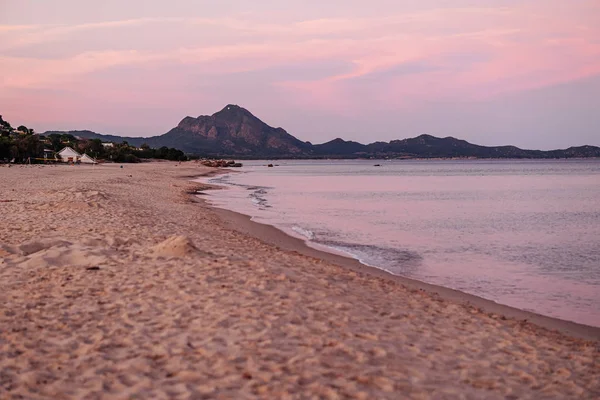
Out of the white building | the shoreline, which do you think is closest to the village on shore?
the white building

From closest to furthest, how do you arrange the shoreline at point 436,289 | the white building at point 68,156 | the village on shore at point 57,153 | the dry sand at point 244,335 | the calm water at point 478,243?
the dry sand at point 244,335
the shoreline at point 436,289
the calm water at point 478,243
the village on shore at point 57,153
the white building at point 68,156

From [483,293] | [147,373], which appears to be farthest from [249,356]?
[483,293]

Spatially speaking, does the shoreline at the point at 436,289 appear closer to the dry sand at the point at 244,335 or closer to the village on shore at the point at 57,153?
the dry sand at the point at 244,335

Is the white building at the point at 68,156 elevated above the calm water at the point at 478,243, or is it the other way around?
the white building at the point at 68,156

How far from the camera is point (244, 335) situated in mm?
6848

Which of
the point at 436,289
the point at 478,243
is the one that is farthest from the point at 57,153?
the point at 436,289

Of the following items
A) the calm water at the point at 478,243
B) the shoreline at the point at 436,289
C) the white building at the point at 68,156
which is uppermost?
the white building at the point at 68,156

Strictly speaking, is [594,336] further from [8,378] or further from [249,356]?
[8,378]

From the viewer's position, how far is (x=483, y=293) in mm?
12219

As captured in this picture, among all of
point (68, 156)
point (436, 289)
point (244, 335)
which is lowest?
point (436, 289)

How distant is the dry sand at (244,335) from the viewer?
18.2 feet

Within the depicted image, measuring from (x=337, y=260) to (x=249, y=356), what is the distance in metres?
9.20

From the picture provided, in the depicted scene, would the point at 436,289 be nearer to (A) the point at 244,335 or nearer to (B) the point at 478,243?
(A) the point at 244,335

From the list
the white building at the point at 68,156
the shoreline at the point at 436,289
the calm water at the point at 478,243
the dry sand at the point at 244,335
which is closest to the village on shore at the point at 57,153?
the white building at the point at 68,156
